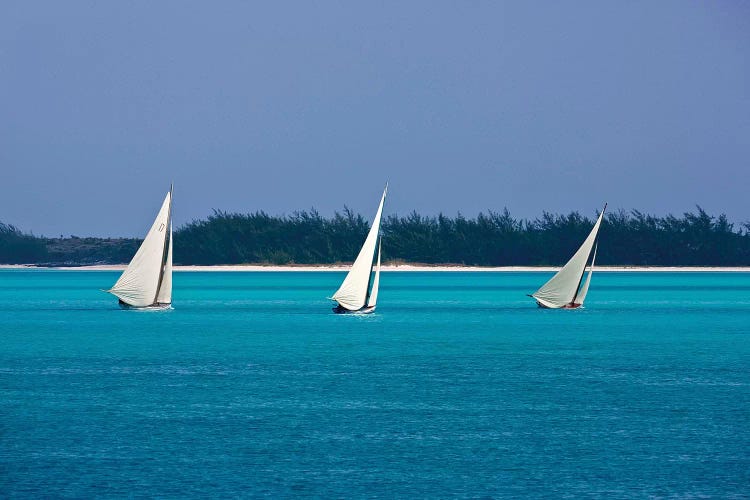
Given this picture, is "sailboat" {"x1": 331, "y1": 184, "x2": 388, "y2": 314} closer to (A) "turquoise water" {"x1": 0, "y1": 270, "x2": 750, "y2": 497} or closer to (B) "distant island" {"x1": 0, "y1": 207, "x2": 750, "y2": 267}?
(A) "turquoise water" {"x1": 0, "y1": 270, "x2": 750, "y2": 497}

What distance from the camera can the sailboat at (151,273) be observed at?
55031 mm

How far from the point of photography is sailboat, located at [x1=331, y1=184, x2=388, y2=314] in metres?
52.5

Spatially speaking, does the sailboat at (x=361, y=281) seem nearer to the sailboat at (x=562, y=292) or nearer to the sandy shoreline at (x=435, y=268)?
the sailboat at (x=562, y=292)

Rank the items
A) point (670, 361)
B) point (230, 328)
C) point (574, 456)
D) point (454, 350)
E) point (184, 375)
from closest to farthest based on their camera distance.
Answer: point (574, 456)
point (184, 375)
point (670, 361)
point (454, 350)
point (230, 328)

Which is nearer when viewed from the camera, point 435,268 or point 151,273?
point 151,273

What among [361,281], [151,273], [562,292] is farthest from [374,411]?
[562,292]

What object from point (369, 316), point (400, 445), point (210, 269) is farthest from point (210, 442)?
point (210, 269)

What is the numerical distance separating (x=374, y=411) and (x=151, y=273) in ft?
109

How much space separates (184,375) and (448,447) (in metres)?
13.0

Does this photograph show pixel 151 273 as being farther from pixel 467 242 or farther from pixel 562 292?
pixel 467 242

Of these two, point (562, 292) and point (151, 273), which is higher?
point (151, 273)

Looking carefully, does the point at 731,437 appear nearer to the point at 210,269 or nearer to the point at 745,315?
the point at 745,315

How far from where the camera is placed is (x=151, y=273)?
5766 cm

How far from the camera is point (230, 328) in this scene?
172 ft
